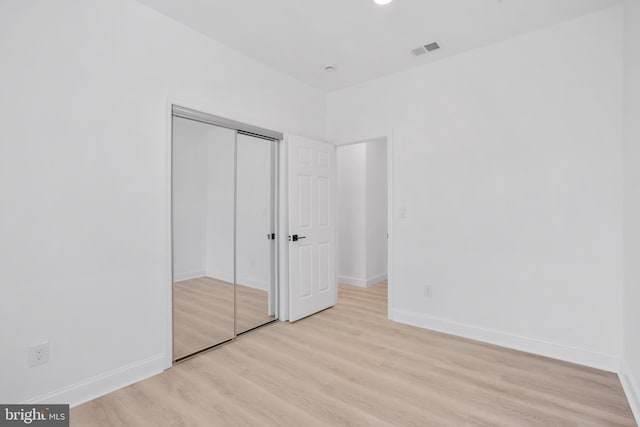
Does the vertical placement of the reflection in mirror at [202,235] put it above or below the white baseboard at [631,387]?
above

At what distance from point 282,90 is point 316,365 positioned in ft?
9.48

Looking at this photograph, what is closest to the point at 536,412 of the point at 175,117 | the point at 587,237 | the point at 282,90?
the point at 587,237

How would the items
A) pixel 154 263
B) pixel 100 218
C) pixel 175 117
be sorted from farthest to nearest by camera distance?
pixel 175 117
pixel 154 263
pixel 100 218

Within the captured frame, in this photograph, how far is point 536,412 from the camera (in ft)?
6.25

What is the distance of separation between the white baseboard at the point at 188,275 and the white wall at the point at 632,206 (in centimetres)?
328

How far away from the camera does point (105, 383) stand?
212 cm

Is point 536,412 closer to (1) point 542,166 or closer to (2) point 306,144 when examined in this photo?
(1) point 542,166

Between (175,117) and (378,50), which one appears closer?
(175,117)

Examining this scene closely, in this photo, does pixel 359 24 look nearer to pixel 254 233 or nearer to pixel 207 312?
pixel 254 233

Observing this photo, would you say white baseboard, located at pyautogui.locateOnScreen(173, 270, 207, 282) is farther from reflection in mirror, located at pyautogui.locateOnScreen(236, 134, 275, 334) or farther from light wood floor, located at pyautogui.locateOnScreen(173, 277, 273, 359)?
reflection in mirror, located at pyautogui.locateOnScreen(236, 134, 275, 334)

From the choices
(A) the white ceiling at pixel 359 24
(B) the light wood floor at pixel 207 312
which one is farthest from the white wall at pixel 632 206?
(B) the light wood floor at pixel 207 312

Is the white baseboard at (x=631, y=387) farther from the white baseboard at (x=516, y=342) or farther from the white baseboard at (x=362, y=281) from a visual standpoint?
the white baseboard at (x=362, y=281)

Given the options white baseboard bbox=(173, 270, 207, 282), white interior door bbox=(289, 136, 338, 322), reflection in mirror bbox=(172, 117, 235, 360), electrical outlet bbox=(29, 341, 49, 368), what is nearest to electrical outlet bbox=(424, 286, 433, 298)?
white interior door bbox=(289, 136, 338, 322)

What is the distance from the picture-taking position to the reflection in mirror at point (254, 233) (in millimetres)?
3215
